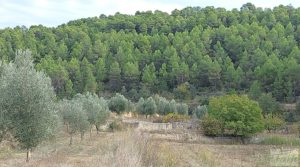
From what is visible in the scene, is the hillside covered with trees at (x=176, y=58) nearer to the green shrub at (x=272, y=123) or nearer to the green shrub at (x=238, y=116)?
the green shrub at (x=272, y=123)

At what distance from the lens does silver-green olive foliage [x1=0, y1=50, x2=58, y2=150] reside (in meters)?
24.4

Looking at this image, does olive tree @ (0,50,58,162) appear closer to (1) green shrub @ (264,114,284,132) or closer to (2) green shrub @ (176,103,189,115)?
(1) green shrub @ (264,114,284,132)

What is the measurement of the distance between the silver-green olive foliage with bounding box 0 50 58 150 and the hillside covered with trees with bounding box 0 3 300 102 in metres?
75.9

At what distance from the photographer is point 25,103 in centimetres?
2469

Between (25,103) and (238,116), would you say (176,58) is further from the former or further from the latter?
(25,103)

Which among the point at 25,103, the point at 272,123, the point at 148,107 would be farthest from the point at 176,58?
the point at 25,103

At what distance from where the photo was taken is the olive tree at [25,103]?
80.0 ft

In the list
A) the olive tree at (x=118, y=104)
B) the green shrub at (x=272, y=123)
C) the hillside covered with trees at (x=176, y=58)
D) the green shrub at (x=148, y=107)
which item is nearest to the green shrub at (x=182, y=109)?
the green shrub at (x=148, y=107)

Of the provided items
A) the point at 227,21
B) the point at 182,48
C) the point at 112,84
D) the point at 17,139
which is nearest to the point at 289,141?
the point at 17,139

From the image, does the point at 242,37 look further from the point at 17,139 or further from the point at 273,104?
the point at 17,139

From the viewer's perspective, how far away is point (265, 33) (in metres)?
155

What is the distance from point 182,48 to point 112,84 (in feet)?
99.1

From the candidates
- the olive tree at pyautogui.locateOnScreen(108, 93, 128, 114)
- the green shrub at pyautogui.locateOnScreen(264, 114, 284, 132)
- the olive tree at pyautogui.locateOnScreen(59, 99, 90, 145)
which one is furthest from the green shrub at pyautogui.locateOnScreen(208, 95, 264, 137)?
the olive tree at pyautogui.locateOnScreen(59, 99, 90, 145)

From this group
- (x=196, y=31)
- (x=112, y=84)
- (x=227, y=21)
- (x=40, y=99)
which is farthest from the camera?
(x=227, y=21)
